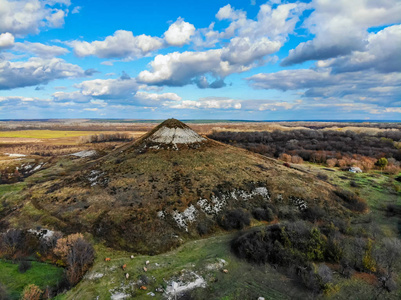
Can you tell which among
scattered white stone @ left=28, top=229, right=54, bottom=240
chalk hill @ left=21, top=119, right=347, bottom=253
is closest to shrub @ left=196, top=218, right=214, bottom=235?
chalk hill @ left=21, top=119, right=347, bottom=253

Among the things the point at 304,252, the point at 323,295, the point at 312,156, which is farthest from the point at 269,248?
the point at 312,156

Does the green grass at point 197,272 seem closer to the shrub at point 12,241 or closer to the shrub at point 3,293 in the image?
the shrub at point 3,293

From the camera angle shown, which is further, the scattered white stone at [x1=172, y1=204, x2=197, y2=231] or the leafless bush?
the leafless bush

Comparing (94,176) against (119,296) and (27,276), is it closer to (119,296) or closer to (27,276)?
(27,276)

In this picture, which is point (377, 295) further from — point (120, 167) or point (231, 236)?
point (120, 167)

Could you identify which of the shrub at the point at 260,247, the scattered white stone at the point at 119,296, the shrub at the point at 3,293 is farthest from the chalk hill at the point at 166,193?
the shrub at the point at 3,293

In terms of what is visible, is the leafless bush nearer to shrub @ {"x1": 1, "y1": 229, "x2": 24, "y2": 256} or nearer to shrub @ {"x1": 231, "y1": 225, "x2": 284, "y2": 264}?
shrub @ {"x1": 1, "y1": 229, "x2": 24, "y2": 256}
